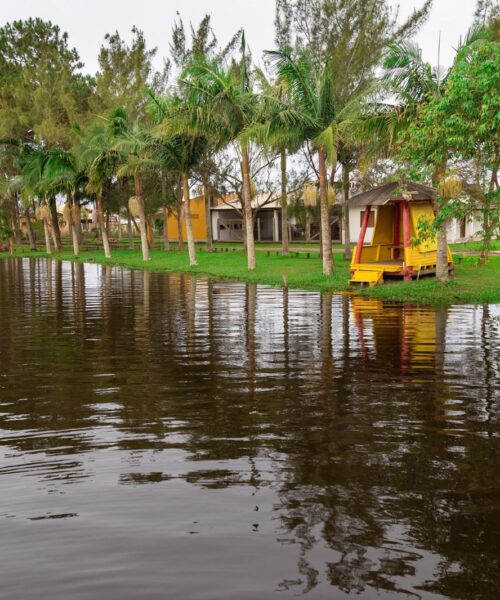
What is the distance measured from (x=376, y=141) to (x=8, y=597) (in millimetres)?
21058

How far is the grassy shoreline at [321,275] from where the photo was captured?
66.6ft

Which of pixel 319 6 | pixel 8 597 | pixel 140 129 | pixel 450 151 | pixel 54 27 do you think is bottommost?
pixel 8 597

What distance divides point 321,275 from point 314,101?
650 centimetres

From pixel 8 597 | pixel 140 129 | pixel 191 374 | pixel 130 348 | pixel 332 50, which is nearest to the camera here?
pixel 8 597

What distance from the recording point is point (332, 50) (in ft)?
106

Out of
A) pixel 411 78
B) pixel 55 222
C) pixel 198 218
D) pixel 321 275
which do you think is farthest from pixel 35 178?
pixel 411 78

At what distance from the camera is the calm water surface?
4.83 m

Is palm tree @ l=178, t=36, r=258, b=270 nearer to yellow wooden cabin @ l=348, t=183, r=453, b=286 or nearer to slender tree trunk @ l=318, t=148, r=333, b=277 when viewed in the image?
slender tree trunk @ l=318, t=148, r=333, b=277

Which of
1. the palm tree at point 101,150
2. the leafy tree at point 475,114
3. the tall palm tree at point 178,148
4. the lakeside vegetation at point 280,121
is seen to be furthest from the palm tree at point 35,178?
the leafy tree at point 475,114

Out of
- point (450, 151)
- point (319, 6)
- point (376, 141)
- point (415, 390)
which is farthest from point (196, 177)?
point (415, 390)

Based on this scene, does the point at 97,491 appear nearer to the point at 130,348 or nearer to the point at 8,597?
the point at 8,597

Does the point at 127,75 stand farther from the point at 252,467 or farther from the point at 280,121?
the point at 252,467

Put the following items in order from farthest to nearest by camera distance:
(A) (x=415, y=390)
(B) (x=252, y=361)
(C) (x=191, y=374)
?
(B) (x=252, y=361) < (C) (x=191, y=374) < (A) (x=415, y=390)

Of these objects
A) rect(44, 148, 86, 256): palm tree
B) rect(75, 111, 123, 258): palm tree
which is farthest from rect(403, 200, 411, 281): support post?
rect(44, 148, 86, 256): palm tree
